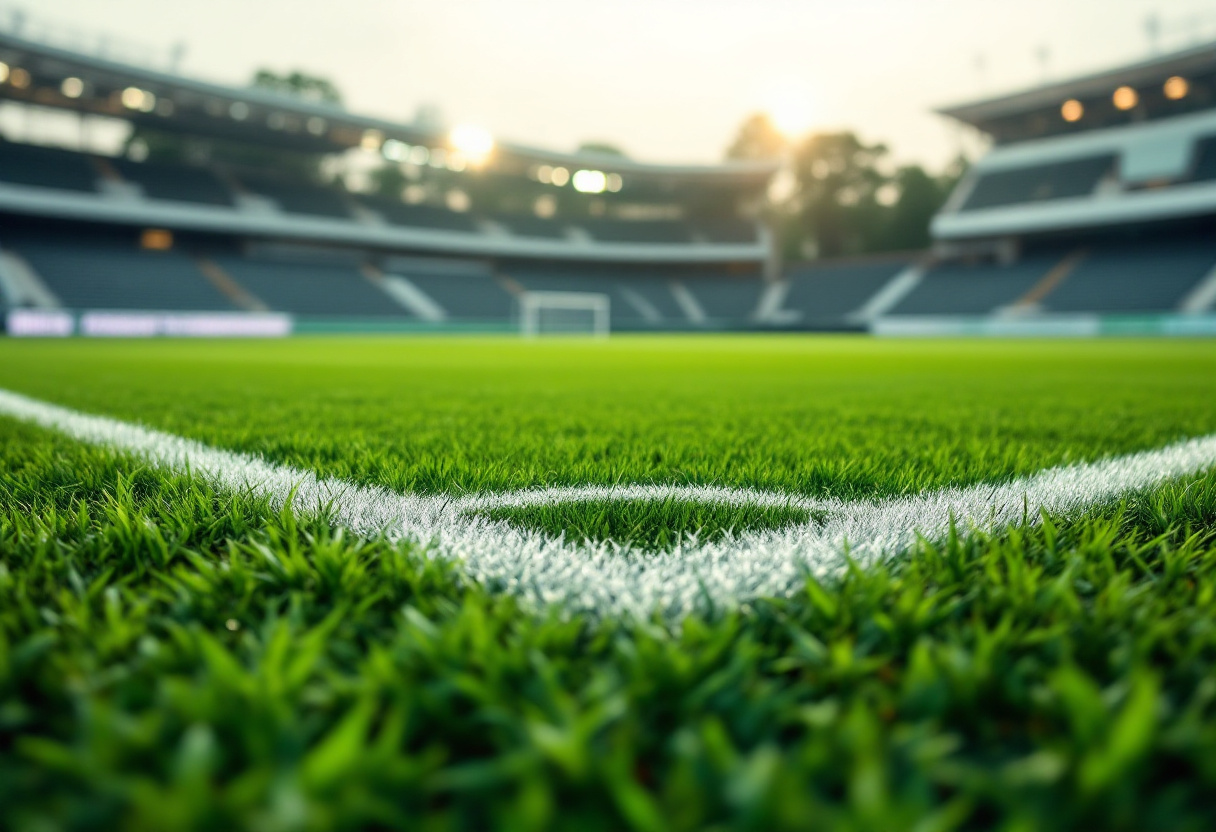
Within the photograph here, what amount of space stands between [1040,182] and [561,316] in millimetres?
21796

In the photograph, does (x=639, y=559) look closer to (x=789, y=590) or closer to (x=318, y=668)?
(x=789, y=590)

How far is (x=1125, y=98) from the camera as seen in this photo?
104 ft

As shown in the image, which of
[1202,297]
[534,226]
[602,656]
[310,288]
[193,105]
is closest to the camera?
[602,656]

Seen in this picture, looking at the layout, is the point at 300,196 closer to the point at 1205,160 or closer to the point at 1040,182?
the point at 1040,182

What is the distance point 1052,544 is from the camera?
1495 mm

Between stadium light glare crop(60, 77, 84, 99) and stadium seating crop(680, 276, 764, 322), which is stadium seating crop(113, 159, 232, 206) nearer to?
stadium light glare crop(60, 77, 84, 99)

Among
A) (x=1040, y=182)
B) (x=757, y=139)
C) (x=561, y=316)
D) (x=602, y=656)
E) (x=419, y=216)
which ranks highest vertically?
(x=757, y=139)

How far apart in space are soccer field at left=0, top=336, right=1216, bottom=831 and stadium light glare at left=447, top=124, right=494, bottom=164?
111 feet

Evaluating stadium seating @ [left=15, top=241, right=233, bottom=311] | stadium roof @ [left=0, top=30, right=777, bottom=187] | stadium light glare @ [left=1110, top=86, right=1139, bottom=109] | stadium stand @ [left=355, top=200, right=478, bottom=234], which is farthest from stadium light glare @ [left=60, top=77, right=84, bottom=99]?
stadium light glare @ [left=1110, top=86, right=1139, bottom=109]

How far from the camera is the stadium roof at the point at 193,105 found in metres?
25.0

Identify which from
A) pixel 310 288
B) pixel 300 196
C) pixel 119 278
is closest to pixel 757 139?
pixel 300 196

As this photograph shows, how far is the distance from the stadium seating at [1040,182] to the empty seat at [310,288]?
26324 mm

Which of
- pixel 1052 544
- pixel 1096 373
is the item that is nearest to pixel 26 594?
pixel 1052 544

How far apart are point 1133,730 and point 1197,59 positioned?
37.5 metres
